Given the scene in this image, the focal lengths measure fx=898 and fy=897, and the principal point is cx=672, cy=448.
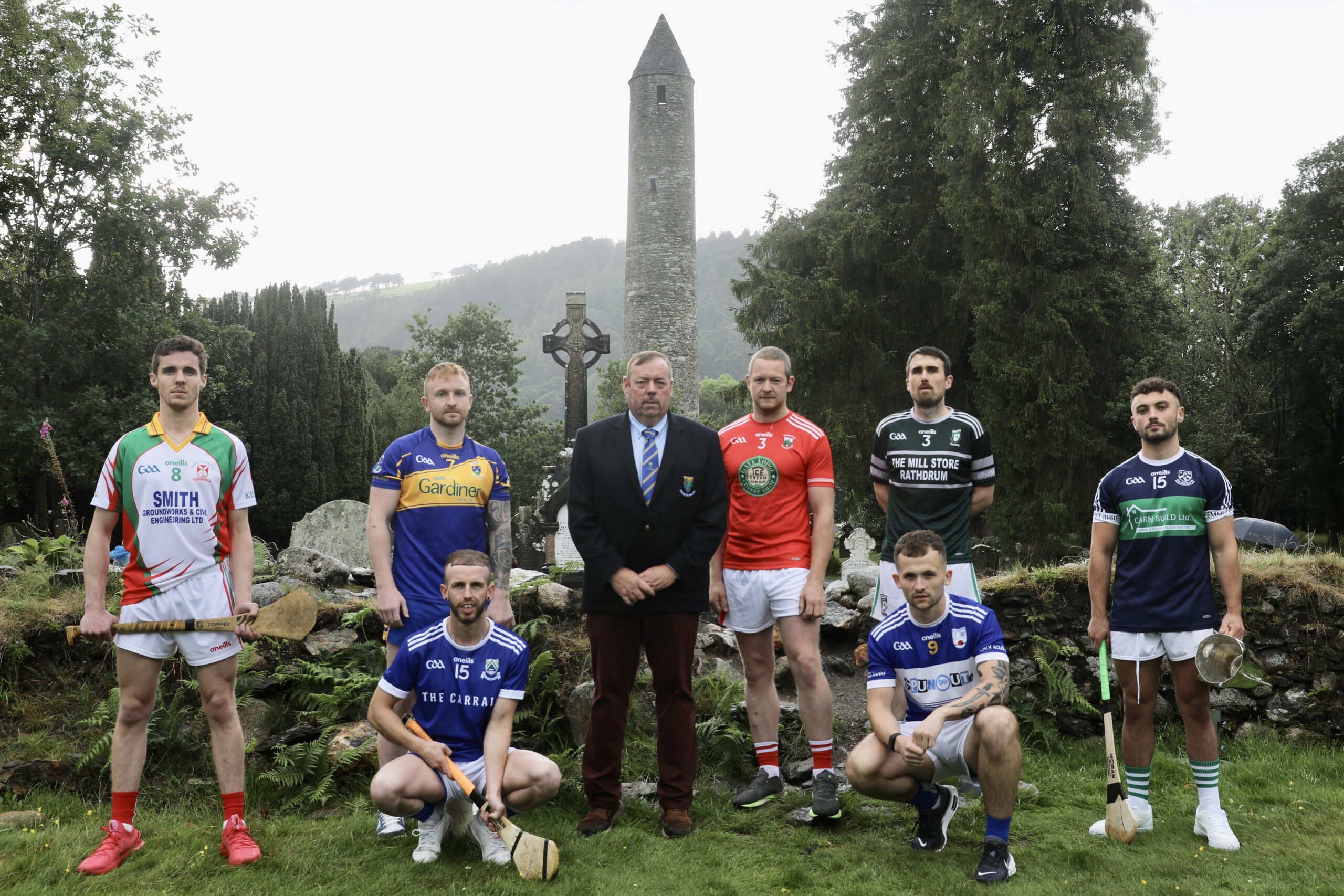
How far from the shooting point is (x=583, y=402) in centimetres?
1588

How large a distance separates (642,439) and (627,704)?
4.14 feet

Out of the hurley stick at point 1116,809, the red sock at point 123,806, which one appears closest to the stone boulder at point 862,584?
the hurley stick at point 1116,809

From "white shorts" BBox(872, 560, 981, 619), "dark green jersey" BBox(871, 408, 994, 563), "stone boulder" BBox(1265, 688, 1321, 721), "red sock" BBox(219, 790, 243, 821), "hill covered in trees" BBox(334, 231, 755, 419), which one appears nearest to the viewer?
"red sock" BBox(219, 790, 243, 821)

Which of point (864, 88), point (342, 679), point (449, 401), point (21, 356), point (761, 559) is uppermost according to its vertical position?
point (864, 88)

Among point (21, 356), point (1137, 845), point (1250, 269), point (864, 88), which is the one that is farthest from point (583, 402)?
point (1250, 269)

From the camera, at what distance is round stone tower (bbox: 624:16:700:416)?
80.7 feet

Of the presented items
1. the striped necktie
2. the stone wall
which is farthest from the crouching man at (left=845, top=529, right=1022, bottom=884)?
the stone wall

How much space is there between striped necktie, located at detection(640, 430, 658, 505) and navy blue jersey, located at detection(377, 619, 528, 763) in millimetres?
978

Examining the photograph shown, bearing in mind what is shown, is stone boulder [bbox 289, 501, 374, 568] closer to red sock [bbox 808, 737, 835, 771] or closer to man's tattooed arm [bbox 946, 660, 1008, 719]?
red sock [bbox 808, 737, 835, 771]

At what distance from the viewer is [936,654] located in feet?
12.7

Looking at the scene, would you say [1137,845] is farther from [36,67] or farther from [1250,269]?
[1250,269]

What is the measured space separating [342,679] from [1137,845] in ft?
13.9

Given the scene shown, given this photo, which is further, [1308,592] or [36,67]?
[36,67]

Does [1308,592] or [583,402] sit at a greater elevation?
[583,402]
